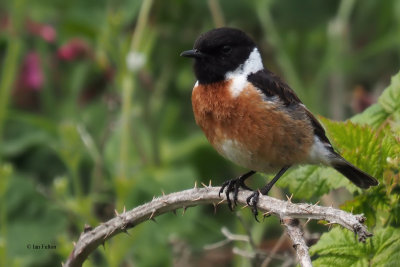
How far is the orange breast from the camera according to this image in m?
3.72

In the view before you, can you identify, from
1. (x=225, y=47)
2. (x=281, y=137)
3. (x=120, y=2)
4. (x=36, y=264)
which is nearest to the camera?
(x=281, y=137)

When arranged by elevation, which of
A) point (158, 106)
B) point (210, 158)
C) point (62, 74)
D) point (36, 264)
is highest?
point (62, 74)

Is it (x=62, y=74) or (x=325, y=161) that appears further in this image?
(x=62, y=74)

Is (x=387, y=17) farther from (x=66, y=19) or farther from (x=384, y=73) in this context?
(x=66, y=19)

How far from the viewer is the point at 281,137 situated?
12.4ft

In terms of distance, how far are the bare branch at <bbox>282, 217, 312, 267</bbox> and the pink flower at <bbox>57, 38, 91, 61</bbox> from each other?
4.03m

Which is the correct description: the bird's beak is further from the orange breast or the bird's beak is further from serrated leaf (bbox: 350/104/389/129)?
serrated leaf (bbox: 350/104/389/129)

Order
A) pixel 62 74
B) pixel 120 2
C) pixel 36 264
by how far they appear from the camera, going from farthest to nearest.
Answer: pixel 62 74 → pixel 120 2 → pixel 36 264

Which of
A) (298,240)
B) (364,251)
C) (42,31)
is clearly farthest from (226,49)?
(42,31)

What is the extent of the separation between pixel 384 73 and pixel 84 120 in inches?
96.3

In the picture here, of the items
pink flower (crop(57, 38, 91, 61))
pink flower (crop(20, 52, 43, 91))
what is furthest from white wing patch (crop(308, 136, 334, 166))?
pink flower (crop(20, 52, 43, 91))

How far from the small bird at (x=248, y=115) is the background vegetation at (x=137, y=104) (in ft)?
2.35

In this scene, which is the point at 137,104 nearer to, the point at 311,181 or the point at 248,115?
the point at 248,115

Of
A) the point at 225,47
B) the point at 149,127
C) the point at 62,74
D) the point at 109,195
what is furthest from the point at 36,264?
the point at 225,47
